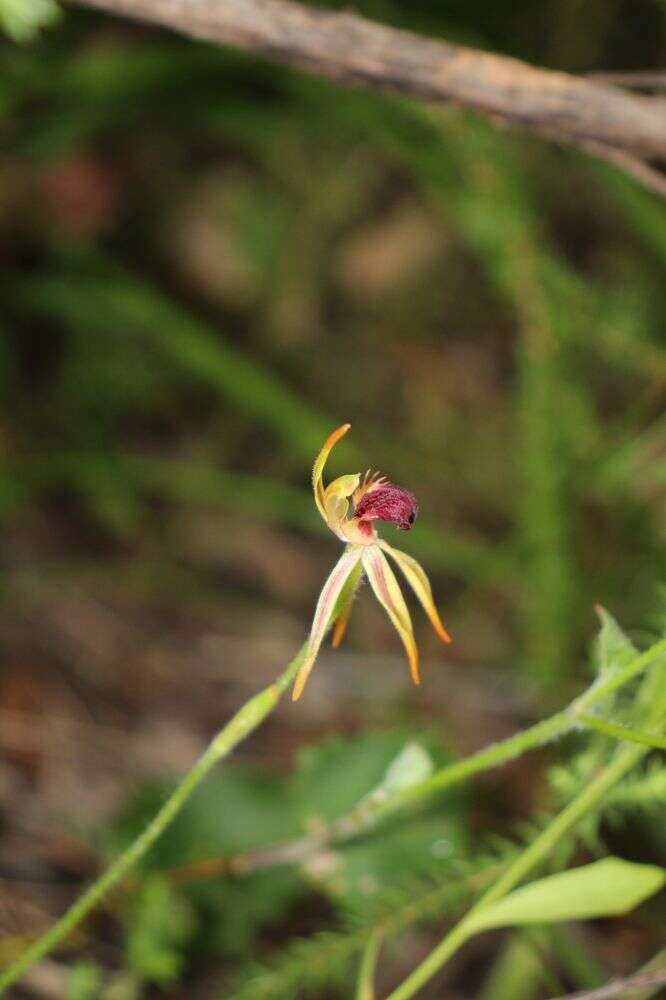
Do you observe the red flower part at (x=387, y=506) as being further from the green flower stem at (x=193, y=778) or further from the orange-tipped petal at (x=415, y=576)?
the green flower stem at (x=193, y=778)

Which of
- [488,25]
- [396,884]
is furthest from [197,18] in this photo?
[488,25]

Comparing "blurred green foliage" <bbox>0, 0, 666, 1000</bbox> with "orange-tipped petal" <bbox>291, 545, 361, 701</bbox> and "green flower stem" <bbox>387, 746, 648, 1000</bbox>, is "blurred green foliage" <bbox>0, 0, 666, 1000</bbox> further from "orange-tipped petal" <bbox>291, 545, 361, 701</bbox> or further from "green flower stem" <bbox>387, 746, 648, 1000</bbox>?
"orange-tipped petal" <bbox>291, 545, 361, 701</bbox>

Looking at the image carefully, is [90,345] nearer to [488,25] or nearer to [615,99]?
[488,25]

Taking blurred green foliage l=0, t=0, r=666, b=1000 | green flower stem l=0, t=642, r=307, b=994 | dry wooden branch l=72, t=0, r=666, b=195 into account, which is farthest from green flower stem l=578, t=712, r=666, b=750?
dry wooden branch l=72, t=0, r=666, b=195

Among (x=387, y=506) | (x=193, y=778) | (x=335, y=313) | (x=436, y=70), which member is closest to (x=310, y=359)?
(x=335, y=313)

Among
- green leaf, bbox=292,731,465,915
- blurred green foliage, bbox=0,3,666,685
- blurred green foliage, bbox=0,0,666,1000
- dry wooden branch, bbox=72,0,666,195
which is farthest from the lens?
blurred green foliage, bbox=0,3,666,685

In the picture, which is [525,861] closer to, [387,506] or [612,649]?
[612,649]
